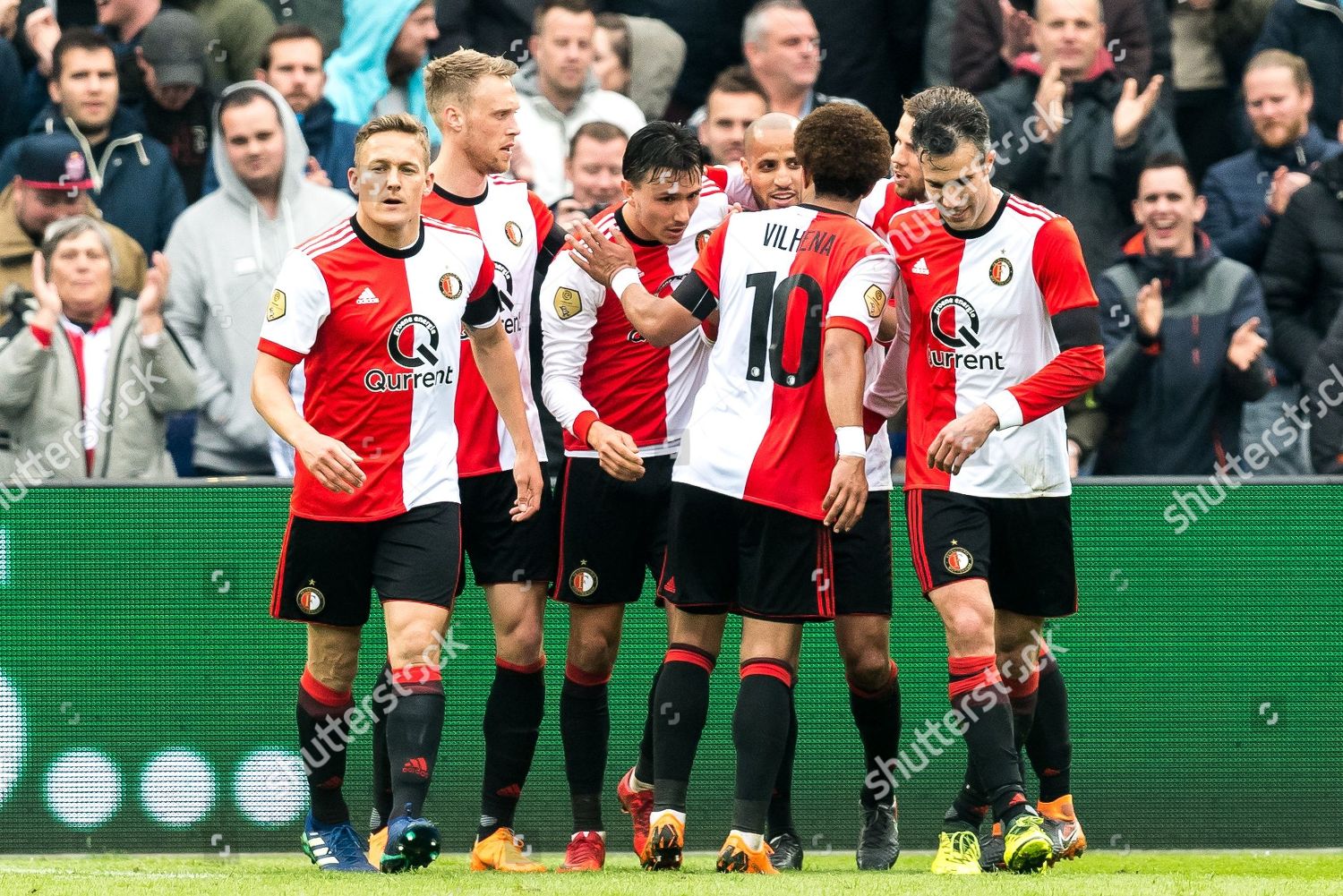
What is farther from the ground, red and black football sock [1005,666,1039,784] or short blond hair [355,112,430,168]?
short blond hair [355,112,430,168]

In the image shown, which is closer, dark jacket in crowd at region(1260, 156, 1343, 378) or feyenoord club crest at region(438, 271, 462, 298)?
feyenoord club crest at region(438, 271, 462, 298)

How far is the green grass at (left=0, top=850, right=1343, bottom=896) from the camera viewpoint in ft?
16.8

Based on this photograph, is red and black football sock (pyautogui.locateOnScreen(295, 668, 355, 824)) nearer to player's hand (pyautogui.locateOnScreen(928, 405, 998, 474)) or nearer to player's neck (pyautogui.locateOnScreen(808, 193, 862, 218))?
player's hand (pyautogui.locateOnScreen(928, 405, 998, 474))

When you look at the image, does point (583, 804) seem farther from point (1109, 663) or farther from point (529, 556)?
point (1109, 663)

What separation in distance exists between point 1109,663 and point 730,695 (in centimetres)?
156

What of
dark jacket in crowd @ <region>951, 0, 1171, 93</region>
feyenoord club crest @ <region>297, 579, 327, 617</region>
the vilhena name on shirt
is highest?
dark jacket in crowd @ <region>951, 0, 1171, 93</region>

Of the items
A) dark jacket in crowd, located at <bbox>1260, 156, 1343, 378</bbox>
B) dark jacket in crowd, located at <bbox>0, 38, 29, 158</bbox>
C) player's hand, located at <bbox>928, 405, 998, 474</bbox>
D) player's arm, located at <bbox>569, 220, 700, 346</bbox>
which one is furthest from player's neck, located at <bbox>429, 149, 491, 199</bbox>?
dark jacket in crowd, located at <bbox>1260, 156, 1343, 378</bbox>

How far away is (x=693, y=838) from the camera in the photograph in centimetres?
770

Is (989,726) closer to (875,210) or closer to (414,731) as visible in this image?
(414,731)

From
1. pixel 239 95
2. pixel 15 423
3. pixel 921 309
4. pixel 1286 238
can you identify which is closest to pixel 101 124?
pixel 239 95

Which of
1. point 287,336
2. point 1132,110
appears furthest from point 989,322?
point 1132,110

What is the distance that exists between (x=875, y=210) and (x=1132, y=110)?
10.6 feet

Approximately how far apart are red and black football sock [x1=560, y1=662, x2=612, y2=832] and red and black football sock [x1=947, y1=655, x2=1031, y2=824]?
1.50 metres

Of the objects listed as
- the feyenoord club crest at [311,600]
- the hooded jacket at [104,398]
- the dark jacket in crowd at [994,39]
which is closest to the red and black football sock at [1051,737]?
the feyenoord club crest at [311,600]
